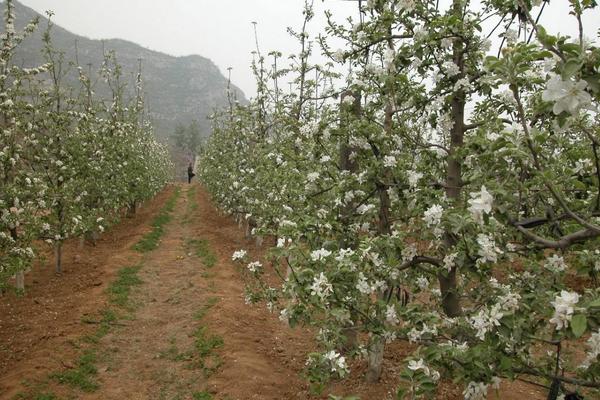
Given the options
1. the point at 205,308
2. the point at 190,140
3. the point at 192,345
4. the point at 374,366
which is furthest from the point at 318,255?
the point at 190,140

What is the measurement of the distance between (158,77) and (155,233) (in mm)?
165203

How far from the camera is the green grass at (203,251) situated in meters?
16.4

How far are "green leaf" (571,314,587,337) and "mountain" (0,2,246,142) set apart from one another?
117333mm

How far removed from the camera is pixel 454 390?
8.05 meters

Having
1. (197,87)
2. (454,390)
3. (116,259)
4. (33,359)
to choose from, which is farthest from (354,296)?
(197,87)

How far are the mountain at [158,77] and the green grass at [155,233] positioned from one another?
3529 inches

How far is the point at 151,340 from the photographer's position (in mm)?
9984

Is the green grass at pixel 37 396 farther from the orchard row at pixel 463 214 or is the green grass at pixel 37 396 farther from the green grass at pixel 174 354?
the orchard row at pixel 463 214

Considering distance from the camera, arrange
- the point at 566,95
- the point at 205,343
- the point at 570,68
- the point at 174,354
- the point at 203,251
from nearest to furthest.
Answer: the point at 570,68 < the point at 566,95 < the point at 174,354 < the point at 205,343 < the point at 203,251

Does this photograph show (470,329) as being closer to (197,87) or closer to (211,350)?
(211,350)

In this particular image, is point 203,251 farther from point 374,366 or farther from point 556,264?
point 556,264

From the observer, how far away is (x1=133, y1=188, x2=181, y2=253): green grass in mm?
18311

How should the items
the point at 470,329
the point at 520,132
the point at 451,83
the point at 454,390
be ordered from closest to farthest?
the point at 520,132
the point at 470,329
the point at 451,83
the point at 454,390

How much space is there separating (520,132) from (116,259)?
15212 millimetres
